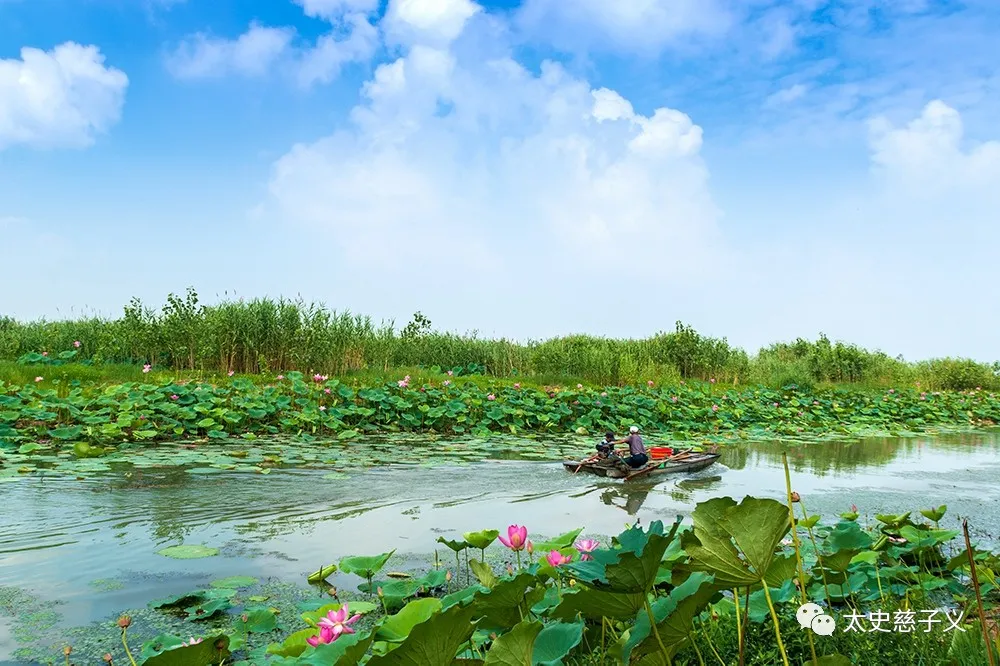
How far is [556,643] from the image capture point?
1.59m

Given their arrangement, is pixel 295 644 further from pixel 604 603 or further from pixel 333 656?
pixel 604 603

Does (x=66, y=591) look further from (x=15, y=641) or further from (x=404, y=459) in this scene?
(x=404, y=459)

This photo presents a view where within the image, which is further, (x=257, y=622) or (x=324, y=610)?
(x=257, y=622)

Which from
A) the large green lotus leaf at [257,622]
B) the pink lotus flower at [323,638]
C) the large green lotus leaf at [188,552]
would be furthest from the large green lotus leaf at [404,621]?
the large green lotus leaf at [188,552]

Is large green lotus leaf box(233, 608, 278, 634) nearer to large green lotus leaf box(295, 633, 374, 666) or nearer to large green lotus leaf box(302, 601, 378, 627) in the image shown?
large green lotus leaf box(302, 601, 378, 627)

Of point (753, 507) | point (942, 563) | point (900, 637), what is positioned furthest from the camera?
point (942, 563)

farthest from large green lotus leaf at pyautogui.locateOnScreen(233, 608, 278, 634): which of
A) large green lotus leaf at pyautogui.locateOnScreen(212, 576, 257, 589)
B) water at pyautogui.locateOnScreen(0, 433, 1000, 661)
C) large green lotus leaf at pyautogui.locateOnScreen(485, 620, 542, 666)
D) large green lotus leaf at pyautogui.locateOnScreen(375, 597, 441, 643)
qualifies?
large green lotus leaf at pyautogui.locateOnScreen(485, 620, 542, 666)

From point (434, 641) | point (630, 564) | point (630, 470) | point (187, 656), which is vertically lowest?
point (630, 470)

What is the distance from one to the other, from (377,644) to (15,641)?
68.2 inches

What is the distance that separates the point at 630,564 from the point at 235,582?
104 inches

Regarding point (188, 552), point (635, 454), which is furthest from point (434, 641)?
point (635, 454)

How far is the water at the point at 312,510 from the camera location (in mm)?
3654

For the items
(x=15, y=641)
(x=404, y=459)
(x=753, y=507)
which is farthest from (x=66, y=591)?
(x=404, y=459)

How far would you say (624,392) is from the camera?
1285 centimetres
